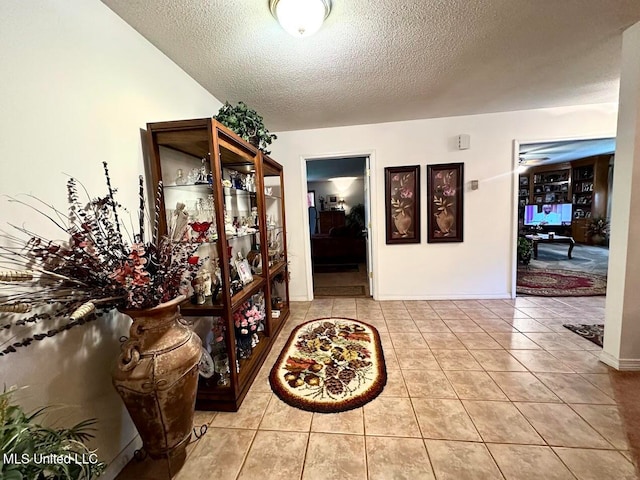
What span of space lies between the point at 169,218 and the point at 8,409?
3.84 feet

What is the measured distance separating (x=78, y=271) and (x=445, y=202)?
352 cm

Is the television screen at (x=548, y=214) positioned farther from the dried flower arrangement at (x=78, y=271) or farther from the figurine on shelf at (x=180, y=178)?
the dried flower arrangement at (x=78, y=271)

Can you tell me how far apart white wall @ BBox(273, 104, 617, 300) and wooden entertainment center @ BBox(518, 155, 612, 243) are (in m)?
4.67

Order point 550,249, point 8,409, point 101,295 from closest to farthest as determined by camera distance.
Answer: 1. point 8,409
2. point 101,295
3. point 550,249

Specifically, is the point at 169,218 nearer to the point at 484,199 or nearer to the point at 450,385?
the point at 450,385

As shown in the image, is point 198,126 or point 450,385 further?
point 450,385

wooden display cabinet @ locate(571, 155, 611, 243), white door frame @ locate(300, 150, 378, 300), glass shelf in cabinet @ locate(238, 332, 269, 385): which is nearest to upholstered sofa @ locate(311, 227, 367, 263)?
white door frame @ locate(300, 150, 378, 300)

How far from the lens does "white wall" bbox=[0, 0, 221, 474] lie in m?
0.96

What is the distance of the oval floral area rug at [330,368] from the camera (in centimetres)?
171

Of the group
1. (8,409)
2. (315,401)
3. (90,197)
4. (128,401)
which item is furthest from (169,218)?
(315,401)

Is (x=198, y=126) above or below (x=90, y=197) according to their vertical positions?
above

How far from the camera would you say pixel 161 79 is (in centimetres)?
177

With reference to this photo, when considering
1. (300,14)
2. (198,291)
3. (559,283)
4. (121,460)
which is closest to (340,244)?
(559,283)

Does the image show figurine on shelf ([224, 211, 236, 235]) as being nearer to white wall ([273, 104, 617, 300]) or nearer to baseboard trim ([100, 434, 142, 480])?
baseboard trim ([100, 434, 142, 480])
